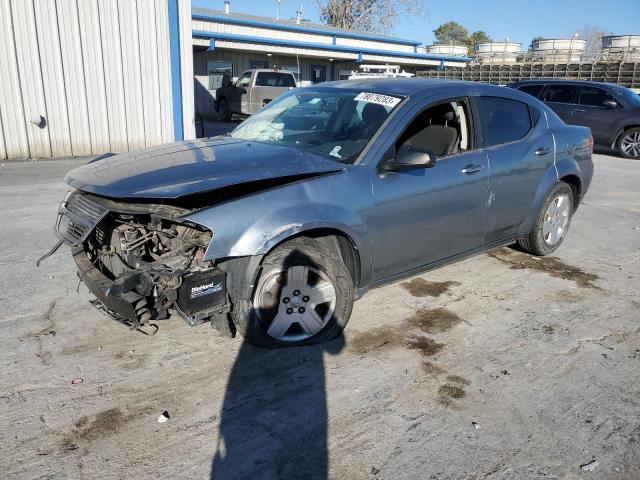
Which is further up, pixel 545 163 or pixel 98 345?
pixel 545 163

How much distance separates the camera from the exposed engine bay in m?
3.09

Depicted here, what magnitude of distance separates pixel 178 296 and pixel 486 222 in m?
2.78

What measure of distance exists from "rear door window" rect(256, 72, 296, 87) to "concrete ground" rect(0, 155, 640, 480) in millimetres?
15005

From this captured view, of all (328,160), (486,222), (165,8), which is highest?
(165,8)

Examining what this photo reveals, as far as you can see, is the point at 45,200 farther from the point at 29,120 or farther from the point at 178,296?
the point at 178,296

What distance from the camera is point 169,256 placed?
3.24 m

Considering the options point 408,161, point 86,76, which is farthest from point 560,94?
point 408,161

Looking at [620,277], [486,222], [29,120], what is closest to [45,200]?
[29,120]

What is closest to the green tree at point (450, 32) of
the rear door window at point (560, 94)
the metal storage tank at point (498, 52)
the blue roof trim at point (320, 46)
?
the metal storage tank at point (498, 52)

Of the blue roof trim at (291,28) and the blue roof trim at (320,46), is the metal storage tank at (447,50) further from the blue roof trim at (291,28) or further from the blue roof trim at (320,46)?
the blue roof trim at (291,28)

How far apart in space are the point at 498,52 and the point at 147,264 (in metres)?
39.2

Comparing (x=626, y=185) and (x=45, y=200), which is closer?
(x=45, y=200)

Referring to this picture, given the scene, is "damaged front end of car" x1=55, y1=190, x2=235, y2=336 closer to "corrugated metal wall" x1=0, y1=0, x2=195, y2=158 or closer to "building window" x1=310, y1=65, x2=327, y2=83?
"corrugated metal wall" x1=0, y1=0, x2=195, y2=158

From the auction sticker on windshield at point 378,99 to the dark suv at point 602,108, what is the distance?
37.4 ft
